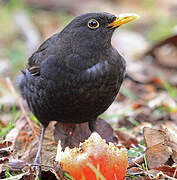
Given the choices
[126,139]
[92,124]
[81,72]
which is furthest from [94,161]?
[126,139]

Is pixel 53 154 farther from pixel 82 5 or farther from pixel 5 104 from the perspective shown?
pixel 82 5

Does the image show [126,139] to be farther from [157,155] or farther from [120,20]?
[120,20]

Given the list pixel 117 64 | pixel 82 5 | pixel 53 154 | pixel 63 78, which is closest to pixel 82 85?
pixel 63 78

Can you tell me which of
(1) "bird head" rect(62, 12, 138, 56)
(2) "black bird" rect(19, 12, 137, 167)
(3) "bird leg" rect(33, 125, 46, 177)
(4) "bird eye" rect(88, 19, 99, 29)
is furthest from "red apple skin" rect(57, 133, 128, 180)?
(4) "bird eye" rect(88, 19, 99, 29)

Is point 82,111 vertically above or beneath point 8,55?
above

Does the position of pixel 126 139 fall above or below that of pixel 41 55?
below

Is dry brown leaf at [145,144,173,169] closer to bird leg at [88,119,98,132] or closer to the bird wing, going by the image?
bird leg at [88,119,98,132]

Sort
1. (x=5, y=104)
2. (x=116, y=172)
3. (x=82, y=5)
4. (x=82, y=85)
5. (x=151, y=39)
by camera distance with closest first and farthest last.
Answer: (x=116, y=172) → (x=82, y=85) → (x=5, y=104) → (x=151, y=39) → (x=82, y=5)
